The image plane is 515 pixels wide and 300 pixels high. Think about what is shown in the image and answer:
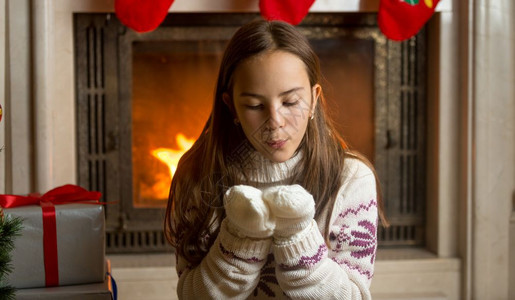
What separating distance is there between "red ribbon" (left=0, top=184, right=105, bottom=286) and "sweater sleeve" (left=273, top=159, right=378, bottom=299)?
544mm

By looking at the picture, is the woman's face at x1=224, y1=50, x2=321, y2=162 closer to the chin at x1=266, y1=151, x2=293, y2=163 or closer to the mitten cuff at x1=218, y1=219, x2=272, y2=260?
the chin at x1=266, y1=151, x2=293, y2=163

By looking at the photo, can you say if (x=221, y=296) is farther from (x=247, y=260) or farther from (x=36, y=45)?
(x=36, y=45)

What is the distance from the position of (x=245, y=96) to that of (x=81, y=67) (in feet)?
4.16

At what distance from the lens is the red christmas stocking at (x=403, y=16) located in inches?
73.3

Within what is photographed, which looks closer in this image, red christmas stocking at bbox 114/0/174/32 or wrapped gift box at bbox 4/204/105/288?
wrapped gift box at bbox 4/204/105/288

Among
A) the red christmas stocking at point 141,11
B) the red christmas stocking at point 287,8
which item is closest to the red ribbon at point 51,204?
the red christmas stocking at point 141,11

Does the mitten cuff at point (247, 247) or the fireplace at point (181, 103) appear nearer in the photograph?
the mitten cuff at point (247, 247)

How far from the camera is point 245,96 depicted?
0.87 metres

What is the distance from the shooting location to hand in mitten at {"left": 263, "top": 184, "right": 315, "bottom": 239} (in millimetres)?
787

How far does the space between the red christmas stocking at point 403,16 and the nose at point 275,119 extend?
114cm

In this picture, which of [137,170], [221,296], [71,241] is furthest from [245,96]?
[137,170]

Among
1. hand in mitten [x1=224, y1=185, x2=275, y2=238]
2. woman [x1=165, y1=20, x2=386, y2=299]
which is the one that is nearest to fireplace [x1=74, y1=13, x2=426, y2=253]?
woman [x1=165, y1=20, x2=386, y2=299]

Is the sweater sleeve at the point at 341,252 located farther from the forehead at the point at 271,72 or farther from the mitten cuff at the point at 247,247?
the forehead at the point at 271,72

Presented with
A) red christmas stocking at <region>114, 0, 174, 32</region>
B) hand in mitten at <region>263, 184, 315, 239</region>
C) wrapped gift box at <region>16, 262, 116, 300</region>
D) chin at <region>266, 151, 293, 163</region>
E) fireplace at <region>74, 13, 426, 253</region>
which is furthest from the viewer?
fireplace at <region>74, 13, 426, 253</region>
